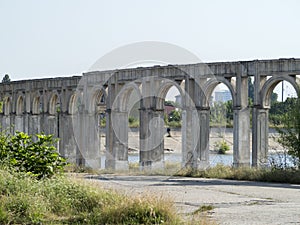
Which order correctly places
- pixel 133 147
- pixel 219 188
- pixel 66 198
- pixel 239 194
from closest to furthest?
pixel 66 198 < pixel 239 194 < pixel 219 188 < pixel 133 147

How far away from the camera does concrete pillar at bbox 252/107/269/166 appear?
91.1 ft

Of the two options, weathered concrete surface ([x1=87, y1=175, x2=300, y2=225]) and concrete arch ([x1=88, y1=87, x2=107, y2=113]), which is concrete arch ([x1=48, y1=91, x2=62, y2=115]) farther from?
weathered concrete surface ([x1=87, y1=175, x2=300, y2=225])

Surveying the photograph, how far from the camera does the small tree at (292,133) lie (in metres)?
22.4

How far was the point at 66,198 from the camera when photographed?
13188 mm

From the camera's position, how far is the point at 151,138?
33938 millimetres

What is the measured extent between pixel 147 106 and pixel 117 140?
142 inches

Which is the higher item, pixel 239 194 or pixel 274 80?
pixel 274 80

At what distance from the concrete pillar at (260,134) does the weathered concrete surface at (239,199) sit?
7000 mm

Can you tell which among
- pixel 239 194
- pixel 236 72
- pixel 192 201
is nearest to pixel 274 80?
pixel 236 72

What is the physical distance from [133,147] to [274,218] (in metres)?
54.3

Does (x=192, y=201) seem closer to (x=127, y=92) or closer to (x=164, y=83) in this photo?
(x=164, y=83)

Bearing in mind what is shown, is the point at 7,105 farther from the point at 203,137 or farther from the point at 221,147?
the point at 203,137

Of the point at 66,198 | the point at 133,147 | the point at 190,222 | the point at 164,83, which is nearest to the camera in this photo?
the point at 190,222

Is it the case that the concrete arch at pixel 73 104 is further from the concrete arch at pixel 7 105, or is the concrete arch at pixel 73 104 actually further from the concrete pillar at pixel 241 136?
the concrete pillar at pixel 241 136
